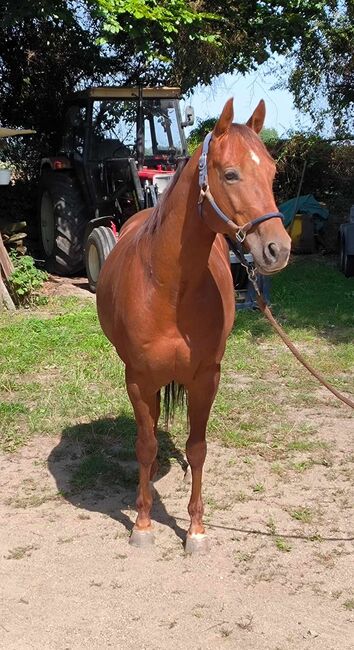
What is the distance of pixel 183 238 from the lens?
10.0 feet

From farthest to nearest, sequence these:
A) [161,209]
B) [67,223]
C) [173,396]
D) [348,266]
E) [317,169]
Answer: [317,169], [348,266], [67,223], [173,396], [161,209]

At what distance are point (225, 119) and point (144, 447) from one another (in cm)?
166

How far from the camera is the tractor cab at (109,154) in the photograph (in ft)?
31.3

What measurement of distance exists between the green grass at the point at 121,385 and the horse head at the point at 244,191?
7.15 feet

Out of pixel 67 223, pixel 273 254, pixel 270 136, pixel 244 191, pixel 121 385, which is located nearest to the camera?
pixel 273 254

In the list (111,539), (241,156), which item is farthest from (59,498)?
(241,156)

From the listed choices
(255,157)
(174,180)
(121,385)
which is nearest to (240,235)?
(255,157)

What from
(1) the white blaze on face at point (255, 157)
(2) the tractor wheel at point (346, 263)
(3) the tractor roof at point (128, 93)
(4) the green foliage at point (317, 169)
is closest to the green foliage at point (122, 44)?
(3) the tractor roof at point (128, 93)

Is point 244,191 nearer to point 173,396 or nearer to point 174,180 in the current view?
point 174,180

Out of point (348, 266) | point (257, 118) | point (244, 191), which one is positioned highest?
point (257, 118)

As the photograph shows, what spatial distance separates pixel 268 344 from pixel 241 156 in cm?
463

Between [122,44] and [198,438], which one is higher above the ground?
[122,44]

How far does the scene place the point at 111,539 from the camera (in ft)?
11.9

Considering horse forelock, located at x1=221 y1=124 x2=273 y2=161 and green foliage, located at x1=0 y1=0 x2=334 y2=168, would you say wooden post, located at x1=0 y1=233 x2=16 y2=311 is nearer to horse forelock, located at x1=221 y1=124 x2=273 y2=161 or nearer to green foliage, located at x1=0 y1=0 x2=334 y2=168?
green foliage, located at x1=0 y1=0 x2=334 y2=168
